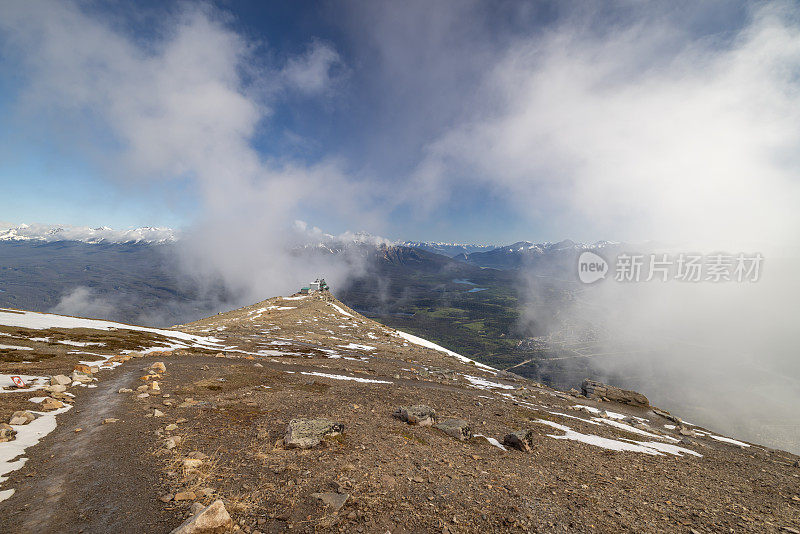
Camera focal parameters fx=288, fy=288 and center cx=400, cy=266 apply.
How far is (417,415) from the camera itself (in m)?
16.3

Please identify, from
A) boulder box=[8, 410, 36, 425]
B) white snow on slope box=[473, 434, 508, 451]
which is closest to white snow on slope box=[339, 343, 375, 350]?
white snow on slope box=[473, 434, 508, 451]

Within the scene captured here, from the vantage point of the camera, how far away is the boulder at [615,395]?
39.2 m

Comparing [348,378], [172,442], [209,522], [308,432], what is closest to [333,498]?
[209,522]

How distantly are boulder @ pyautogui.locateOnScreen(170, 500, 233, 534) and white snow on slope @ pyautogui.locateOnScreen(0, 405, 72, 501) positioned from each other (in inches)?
221

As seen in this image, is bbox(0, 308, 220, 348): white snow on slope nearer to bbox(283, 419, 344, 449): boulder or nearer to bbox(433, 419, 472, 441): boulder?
bbox(283, 419, 344, 449): boulder

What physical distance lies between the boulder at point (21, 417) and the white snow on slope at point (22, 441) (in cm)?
15

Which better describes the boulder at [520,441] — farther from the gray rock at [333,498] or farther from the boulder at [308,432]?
the gray rock at [333,498]

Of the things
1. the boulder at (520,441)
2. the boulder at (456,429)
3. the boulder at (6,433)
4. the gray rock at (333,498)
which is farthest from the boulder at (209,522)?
the boulder at (520,441)

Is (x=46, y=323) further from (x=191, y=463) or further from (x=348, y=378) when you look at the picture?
(x=191, y=463)

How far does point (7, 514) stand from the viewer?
698 centimetres

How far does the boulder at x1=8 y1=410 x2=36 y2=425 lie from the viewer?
1147 cm

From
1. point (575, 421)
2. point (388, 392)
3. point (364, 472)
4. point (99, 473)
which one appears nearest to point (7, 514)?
point (99, 473)

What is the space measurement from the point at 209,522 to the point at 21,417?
12.4 meters

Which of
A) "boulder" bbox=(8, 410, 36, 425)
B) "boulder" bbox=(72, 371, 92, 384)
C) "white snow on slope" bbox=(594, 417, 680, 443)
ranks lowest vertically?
"white snow on slope" bbox=(594, 417, 680, 443)
